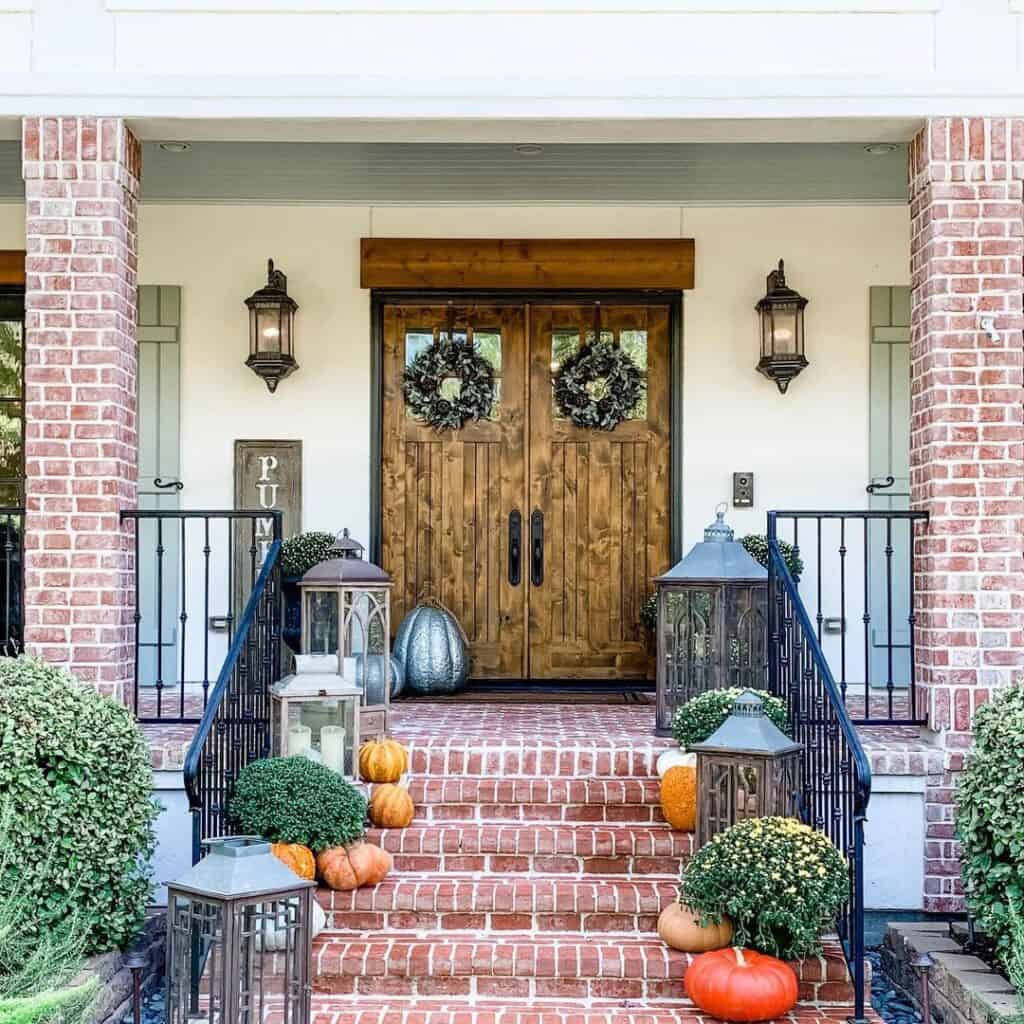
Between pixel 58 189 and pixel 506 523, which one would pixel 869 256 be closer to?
pixel 506 523

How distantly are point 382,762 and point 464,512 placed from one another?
2.44 meters

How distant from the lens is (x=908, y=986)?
4.79 metres

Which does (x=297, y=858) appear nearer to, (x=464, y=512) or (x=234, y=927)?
(x=234, y=927)

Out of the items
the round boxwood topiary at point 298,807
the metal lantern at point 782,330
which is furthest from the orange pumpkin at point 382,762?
the metal lantern at point 782,330

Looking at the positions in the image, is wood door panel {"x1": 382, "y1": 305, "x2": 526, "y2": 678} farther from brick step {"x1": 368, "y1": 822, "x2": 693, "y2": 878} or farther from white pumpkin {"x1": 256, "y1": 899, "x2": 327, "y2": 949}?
white pumpkin {"x1": 256, "y1": 899, "x2": 327, "y2": 949}

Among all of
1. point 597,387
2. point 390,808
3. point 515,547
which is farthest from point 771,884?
point 597,387

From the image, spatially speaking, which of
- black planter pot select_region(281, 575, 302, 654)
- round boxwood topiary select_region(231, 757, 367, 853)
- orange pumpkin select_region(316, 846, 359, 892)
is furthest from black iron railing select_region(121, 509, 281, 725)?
orange pumpkin select_region(316, 846, 359, 892)

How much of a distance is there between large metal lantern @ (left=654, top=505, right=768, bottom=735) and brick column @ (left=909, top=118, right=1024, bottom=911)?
0.72m

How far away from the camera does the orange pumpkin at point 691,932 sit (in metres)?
4.47

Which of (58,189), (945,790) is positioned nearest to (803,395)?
(945,790)

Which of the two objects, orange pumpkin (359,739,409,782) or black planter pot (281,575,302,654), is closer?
orange pumpkin (359,739,409,782)

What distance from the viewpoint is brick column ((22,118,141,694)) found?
536 cm

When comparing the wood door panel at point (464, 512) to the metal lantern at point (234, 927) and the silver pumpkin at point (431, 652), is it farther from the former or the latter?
the metal lantern at point (234, 927)
